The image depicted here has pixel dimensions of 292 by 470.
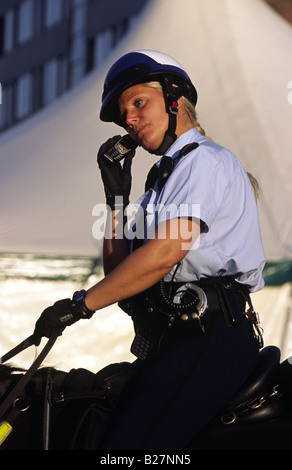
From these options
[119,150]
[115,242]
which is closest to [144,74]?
[119,150]

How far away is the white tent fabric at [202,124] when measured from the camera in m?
6.02

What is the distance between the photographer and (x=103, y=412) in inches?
86.7

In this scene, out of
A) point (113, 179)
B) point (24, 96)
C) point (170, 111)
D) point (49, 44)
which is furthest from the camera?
point (24, 96)

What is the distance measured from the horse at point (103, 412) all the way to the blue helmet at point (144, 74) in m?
1.12

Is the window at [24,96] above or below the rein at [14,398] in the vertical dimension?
above

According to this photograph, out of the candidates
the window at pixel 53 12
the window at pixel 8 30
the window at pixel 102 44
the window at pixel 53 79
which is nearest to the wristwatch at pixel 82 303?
the window at pixel 102 44

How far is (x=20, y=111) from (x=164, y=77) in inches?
998

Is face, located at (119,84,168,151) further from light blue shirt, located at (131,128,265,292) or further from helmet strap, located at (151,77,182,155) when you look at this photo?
light blue shirt, located at (131,128,265,292)

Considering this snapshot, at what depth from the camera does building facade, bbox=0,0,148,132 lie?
20828 millimetres

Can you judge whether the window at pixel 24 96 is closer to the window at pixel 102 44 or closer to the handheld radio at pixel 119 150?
the window at pixel 102 44

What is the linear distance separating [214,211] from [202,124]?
183 inches

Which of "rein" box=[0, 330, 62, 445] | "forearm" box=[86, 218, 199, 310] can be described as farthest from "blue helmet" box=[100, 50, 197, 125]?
"rein" box=[0, 330, 62, 445]

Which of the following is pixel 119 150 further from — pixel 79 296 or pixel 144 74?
pixel 79 296
